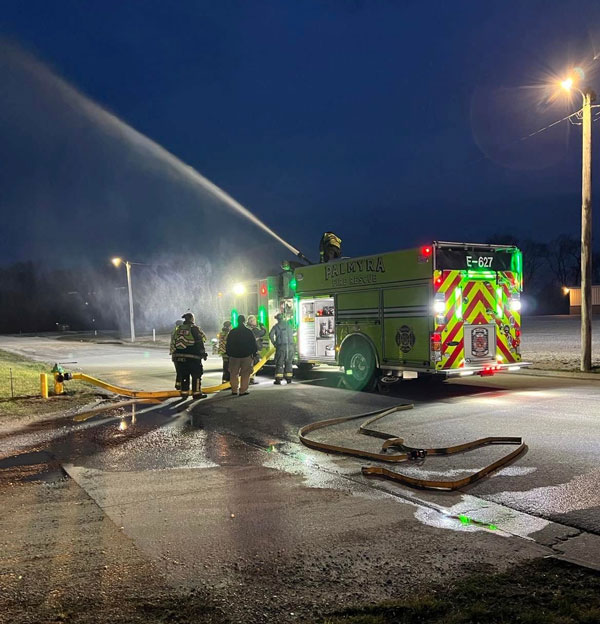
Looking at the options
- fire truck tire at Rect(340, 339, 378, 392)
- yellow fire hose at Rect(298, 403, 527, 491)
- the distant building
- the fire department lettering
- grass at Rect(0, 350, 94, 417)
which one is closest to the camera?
yellow fire hose at Rect(298, 403, 527, 491)

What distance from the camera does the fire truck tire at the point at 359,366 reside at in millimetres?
11586

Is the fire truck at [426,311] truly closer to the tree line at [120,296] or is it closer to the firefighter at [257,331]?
the firefighter at [257,331]

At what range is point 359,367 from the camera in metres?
12.0

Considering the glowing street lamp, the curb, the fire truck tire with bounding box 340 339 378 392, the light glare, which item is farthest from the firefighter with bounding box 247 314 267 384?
the light glare

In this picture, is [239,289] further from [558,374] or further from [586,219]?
[586,219]

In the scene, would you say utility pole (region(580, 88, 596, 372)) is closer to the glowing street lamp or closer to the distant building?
the glowing street lamp

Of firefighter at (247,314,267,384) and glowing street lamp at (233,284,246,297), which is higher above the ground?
glowing street lamp at (233,284,246,297)

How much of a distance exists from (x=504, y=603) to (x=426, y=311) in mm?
7464

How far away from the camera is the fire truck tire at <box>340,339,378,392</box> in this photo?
1159 cm

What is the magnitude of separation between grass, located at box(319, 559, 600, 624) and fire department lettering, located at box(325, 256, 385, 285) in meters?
8.17

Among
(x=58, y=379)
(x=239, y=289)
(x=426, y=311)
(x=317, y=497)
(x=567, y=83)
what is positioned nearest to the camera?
(x=317, y=497)


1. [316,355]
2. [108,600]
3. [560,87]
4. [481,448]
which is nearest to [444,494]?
[481,448]

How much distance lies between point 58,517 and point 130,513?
56 centimetres

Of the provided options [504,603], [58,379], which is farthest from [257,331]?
[504,603]
